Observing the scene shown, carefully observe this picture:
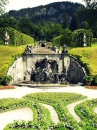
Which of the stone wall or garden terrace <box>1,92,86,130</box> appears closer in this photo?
garden terrace <box>1,92,86,130</box>

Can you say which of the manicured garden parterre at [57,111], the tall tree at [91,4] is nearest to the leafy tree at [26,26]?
the tall tree at [91,4]

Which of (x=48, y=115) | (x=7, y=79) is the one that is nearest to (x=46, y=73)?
(x=7, y=79)

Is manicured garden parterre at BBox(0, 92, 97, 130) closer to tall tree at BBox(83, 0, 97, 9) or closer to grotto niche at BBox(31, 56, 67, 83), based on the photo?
grotto niche at BBox(31, 56, 67, 83)

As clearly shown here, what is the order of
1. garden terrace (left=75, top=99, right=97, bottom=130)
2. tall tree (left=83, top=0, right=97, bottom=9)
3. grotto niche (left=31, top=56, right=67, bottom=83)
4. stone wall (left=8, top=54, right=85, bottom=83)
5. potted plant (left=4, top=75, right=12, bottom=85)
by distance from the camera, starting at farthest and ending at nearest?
tall tree (left=83, top=0, right=97, bottom=9) < stone wall (left=8, top=54, right=85, bottom=83) < grotto niche (left=31, top=56, right=67, bottom=83) < potted plant (left=4, top=75, right=12, bottom=85) < garden terrace (left=75, top=99, right=97, bottom=130)

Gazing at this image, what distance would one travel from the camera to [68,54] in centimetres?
5294

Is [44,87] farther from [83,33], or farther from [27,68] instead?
[83,33]

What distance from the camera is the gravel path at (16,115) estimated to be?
2181 centimetres

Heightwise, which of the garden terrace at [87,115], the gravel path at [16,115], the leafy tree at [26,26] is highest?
the leafy tree at [26,26]

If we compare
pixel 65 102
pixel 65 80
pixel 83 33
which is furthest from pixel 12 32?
pixel 65 102

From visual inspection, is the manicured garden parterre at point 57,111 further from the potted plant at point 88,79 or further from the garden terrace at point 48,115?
the potted plant at point 88,79

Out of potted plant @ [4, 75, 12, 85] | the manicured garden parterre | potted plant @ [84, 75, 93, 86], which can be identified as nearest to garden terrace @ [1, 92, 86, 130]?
the manicured garden parterre

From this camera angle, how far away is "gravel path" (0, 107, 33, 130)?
21.8 m

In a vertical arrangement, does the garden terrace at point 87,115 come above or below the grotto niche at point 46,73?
below

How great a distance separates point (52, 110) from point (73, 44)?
4617 centimetres
